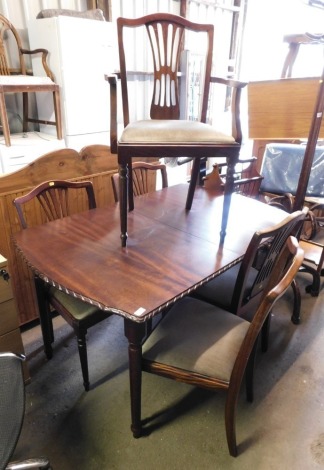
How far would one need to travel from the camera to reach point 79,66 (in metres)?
2.69

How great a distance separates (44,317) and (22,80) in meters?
1.88

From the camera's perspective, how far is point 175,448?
1300 mm

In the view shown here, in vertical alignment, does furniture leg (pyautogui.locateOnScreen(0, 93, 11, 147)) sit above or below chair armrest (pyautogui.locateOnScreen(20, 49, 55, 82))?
below

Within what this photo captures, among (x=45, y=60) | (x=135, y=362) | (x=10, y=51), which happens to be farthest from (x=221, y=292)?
(x=10, y=51)

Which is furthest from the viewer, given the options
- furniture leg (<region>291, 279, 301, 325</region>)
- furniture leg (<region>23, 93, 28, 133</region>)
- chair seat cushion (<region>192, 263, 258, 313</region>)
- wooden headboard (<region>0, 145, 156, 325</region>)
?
furniture leg (<region>23, 93, 28, 133</region>)

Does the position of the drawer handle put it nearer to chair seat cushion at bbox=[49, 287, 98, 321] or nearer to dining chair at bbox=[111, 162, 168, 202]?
chair seat cushion at bbox=[49, 287, 98, 321]

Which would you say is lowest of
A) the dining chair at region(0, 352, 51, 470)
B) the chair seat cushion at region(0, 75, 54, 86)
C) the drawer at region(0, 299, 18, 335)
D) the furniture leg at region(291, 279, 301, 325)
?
the furniture leg at region(291, 279, 301, 325)

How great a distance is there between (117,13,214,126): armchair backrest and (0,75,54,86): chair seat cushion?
4.05 ft

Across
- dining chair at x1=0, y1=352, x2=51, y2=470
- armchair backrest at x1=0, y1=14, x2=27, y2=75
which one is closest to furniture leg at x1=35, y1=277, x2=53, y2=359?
dining chair at x1=0, y1=352, x2=51, y2=470

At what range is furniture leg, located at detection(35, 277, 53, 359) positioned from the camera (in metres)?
1.54

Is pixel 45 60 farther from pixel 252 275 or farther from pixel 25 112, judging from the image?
pixel 252 275

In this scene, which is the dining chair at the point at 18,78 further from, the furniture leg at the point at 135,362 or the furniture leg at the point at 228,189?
the furniture leg at the point at 135,362

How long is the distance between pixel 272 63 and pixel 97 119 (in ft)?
12.6

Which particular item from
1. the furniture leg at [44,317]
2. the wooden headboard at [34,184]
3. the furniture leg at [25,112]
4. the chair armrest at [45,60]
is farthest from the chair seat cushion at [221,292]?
the furniture leg at [25,112]
